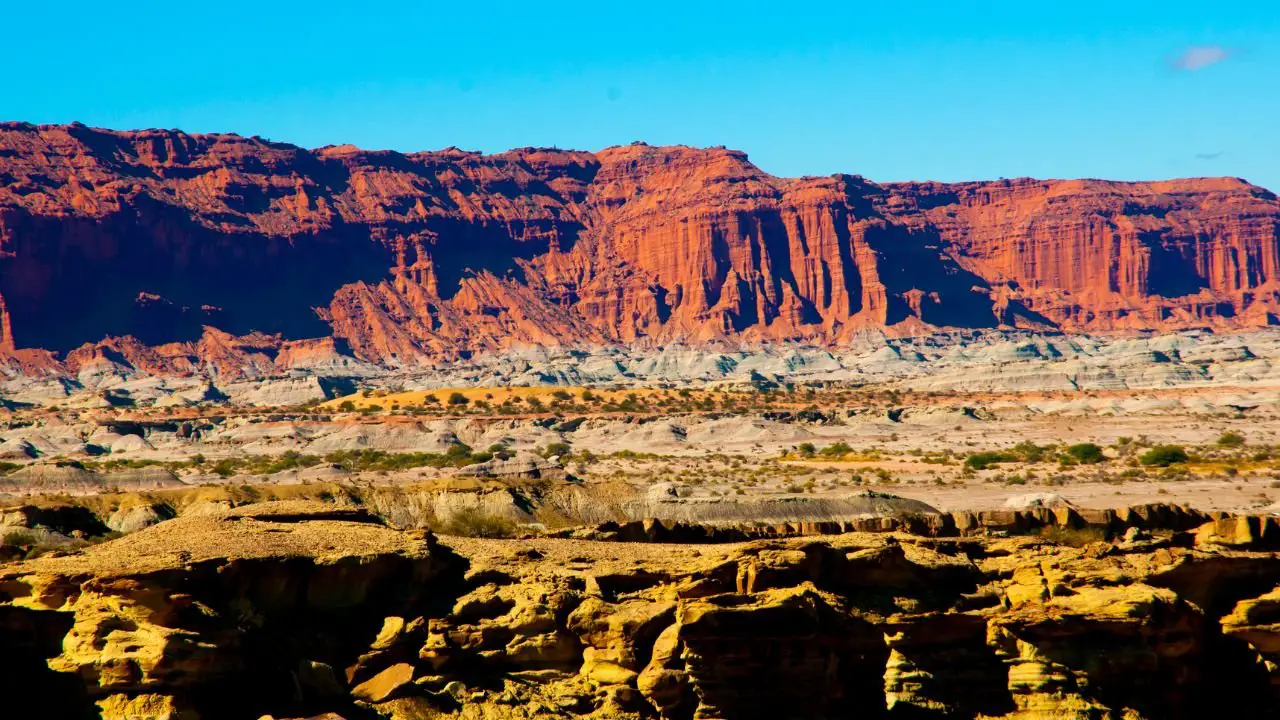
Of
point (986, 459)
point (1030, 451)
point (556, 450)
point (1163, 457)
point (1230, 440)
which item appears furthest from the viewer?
point (556, 450)

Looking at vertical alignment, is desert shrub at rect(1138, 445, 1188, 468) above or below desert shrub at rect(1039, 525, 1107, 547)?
above

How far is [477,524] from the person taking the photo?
42.8 meters

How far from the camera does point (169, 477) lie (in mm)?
78188

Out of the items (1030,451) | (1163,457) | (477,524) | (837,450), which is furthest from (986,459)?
(477,524)

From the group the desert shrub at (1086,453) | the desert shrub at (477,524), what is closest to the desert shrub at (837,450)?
the desert shrub at (1086,453)

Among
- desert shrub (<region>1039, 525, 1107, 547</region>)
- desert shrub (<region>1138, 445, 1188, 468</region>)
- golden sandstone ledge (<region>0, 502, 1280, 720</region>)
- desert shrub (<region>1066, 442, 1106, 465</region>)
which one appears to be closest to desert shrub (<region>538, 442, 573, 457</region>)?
desert shrub (<region>1066, 442, 1106, 465</region>)

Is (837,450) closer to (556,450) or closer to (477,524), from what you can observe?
(556,450)

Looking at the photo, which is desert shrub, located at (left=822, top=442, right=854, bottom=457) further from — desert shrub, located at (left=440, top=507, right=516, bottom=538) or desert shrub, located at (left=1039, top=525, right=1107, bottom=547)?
desert shrub, located at (left=1039, top=525, right=1107, bottom=547)

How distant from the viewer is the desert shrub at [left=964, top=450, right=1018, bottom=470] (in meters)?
84.9

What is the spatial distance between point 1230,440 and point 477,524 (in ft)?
228

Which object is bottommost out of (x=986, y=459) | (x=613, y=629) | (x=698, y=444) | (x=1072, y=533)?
(x=613, y=629)

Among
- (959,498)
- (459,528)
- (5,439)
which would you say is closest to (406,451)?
(5,439)

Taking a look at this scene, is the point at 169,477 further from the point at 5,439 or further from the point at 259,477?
the point at 5,439

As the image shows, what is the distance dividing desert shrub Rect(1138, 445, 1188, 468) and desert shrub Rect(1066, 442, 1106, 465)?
8.82 feet
